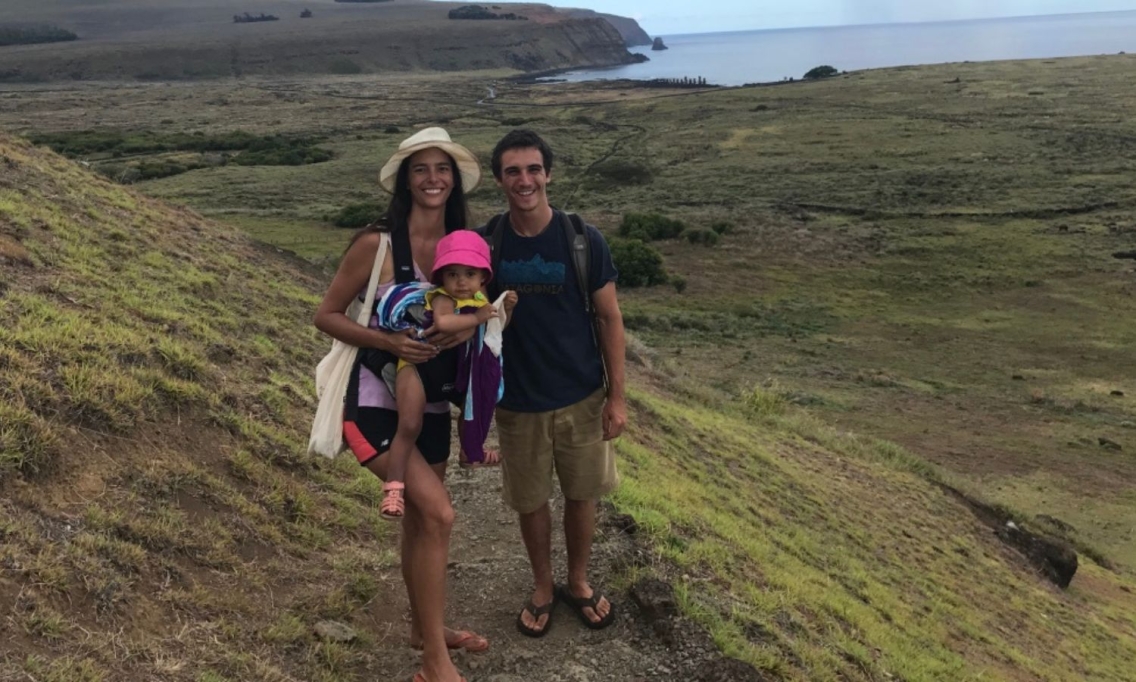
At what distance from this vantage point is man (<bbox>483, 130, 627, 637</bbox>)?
13.0 feet

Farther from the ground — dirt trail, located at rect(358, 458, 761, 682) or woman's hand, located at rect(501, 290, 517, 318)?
woman's hand, located at rect(501, 290, 517, 318)

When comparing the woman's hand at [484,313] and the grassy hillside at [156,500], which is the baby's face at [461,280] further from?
the grassy hillside at [156,500]

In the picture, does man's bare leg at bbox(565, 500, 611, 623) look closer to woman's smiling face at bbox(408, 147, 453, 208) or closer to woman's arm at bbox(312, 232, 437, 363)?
woman's arm at bbox(312, 232, 437, 363)

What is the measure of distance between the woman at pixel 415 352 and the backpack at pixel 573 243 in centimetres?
26

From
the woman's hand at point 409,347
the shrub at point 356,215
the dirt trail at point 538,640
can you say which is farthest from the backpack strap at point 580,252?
the shrub at point 356,215

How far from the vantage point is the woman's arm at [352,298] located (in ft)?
11.7

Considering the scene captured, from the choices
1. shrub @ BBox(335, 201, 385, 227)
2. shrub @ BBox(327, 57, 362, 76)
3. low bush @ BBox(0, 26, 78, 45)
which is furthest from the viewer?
low bush @ BBox(0, 26, 78, 45)

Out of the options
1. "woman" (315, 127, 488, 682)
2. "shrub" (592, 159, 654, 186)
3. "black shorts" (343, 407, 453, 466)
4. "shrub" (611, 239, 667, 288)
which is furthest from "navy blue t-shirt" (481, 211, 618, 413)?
"shrub" (592, 159, 654, 186)

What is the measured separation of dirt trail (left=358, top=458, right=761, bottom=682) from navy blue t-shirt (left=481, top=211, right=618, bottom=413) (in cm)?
133

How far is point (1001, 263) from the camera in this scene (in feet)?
101

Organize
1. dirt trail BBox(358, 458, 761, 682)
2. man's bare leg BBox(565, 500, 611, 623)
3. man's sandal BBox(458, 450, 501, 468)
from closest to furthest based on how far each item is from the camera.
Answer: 1. man's sandal BBox(458, 450, 501, 468)
2. dirt trail BBox(358, 458, 761, 682)
3. man's bare leg BBox(565, 500, 611, 623)

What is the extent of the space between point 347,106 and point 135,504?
8394 centimetres

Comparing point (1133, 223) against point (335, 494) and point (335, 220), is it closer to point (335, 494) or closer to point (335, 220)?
point (335, 220)

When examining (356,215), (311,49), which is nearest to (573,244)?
(356,215)
